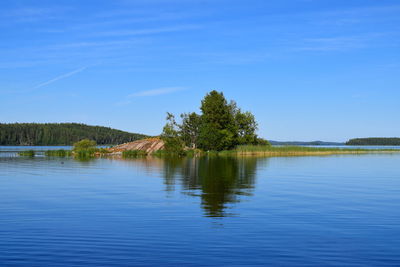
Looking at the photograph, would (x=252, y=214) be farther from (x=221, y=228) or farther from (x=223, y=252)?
(x=223, y=252)

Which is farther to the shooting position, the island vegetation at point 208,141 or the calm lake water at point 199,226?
the island vegetation at point 208,141

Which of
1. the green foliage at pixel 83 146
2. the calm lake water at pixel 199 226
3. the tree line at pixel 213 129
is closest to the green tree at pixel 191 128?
the tree line at pixel 213 129

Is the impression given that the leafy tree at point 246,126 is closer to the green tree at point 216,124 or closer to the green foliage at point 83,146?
the green tree at point 216,124

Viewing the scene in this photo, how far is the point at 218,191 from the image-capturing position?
29.6m

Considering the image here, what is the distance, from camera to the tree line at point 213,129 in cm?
10394

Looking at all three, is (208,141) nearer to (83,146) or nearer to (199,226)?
(83,146)

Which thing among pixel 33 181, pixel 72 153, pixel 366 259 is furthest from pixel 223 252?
pixel 72 153

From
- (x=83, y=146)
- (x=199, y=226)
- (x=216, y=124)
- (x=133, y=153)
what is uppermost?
(x=216, y=124)

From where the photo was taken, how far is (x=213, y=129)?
343 ft

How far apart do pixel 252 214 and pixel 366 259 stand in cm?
778

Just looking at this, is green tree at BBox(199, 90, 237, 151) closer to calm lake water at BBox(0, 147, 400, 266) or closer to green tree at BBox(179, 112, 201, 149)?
green tree at BBox(179, 112, 201, 149)

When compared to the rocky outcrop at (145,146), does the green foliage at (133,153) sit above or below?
below

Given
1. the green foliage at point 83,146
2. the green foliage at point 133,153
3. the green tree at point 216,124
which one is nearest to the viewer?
the green foliage at point 133,153

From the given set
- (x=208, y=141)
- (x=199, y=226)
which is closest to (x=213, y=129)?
(x=208, y=141)
